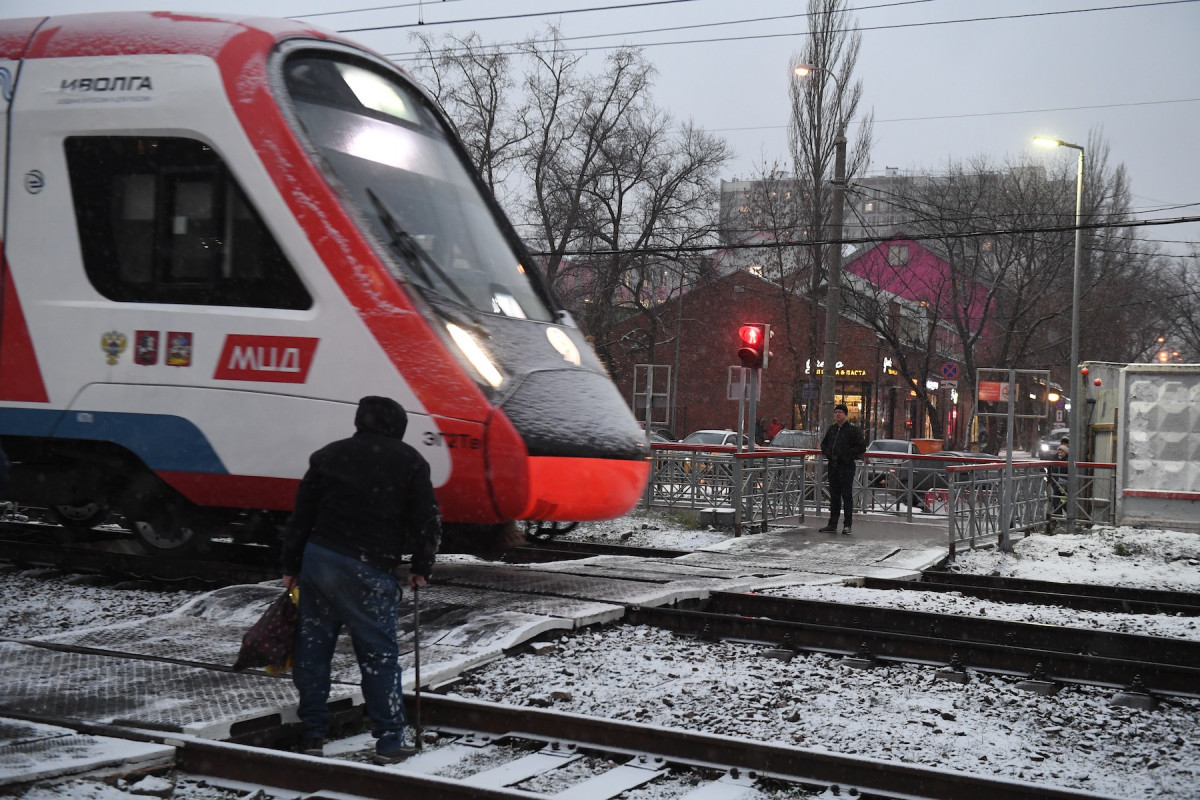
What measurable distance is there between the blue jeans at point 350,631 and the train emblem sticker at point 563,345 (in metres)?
3.59

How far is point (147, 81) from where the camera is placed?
8391 mm

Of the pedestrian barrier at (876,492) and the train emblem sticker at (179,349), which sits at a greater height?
the train emblem sticker at (179,349)

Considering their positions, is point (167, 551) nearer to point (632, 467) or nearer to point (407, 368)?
point (407, 368)

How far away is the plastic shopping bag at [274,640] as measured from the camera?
17.4 feet

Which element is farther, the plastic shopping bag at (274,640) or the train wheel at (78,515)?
the train wheel at (78,515)

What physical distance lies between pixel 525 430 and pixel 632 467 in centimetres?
109

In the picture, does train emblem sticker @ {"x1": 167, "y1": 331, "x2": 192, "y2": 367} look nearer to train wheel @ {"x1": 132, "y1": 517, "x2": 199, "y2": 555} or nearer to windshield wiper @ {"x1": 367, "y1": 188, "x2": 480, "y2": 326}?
train wheel @ {"x1": 132, "y1": 517, "x2": 199, "y2": 555}

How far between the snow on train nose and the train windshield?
753mm

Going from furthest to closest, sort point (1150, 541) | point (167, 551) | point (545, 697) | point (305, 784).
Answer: point (1150, 541)
point (167, 551)
point (545, 697)
point (305, 784)

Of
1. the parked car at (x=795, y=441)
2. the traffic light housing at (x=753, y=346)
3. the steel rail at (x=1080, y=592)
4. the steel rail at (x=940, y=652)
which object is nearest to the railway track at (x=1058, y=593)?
the steel rail at (x=1080, y=592)

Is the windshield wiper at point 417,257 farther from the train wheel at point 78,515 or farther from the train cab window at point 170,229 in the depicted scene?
the train wheel at point 78,515

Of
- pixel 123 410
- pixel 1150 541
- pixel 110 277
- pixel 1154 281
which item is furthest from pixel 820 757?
pixel 1154 281

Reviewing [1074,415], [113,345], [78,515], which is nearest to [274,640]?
[113,345]

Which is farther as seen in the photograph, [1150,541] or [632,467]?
[1150,541]
